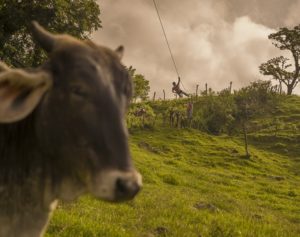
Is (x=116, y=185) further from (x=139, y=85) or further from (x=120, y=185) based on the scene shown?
(x=139, y=85)

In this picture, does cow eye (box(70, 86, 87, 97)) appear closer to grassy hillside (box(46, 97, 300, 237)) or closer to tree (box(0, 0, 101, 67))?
grassy hillside (box(46, 97, 300, 237))

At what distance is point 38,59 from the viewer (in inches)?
1089

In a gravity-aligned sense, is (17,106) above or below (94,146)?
above

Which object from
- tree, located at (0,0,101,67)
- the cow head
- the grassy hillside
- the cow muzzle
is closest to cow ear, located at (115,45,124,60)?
the cow head

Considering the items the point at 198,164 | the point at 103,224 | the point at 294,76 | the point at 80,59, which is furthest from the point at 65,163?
the point at 294,76

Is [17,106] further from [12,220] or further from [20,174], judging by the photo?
[12,220]

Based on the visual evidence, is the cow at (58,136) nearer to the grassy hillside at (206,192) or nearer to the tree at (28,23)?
the grassy hillside at (206,192)

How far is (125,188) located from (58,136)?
2.19ft

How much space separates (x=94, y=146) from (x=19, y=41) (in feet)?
86.6

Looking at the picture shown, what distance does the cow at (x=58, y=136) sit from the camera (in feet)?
11.7

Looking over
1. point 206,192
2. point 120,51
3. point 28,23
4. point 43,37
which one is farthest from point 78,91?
point 28,23

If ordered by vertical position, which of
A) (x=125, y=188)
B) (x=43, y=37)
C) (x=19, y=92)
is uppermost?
(x=43, y=37)

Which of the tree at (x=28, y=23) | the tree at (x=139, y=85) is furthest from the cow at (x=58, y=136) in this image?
the tree at (x=139, y=85)

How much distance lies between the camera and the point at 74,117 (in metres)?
3.67
